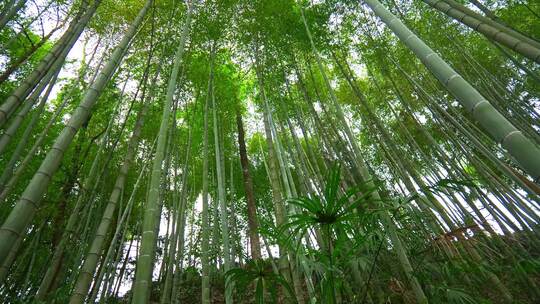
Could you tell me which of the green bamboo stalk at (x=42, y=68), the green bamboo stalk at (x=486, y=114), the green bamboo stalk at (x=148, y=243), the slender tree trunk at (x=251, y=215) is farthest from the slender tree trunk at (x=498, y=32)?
the slender tree trunk at (x=251, y=215)

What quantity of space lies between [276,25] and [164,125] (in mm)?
3429

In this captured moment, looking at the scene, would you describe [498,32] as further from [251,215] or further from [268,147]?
[251,215]

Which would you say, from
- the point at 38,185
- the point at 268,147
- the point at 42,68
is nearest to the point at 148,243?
the point at 38,185

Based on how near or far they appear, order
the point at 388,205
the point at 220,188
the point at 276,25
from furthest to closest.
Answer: the point at 276,25 < the point at 220,188 < the point at 388,205

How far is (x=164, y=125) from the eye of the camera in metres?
2.47

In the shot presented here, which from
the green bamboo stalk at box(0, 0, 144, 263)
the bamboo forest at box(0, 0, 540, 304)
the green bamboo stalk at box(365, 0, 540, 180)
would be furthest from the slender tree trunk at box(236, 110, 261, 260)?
the green bamboo stalk at box(365, 0, 540, 180)

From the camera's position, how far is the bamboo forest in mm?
1870

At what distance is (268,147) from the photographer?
3789 mm

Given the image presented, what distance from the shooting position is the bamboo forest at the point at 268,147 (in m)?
1.87

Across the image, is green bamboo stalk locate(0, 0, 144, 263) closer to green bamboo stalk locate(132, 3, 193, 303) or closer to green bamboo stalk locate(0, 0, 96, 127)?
green bamboo stalk locate(0, 0, 96, 127)

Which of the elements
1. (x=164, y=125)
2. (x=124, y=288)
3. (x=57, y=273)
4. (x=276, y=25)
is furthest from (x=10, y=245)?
(x=124, y=288)

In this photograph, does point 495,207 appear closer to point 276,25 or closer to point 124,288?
point 276,25

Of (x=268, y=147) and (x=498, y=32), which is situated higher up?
(x=268, y=147)

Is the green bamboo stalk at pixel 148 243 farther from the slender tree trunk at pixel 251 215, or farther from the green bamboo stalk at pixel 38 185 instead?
the slender tree trunk at pixel 251 215
